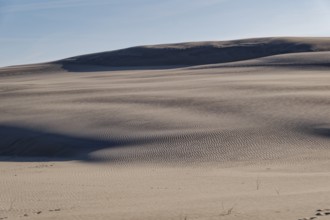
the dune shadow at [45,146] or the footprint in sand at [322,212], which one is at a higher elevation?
the footprint in sand at [322,212]

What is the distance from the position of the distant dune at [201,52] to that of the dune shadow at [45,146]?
4235 cm

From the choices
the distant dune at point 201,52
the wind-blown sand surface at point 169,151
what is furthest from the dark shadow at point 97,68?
the wind-blown sand surface at point 169,151

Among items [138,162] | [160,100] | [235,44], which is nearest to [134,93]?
[160,100]

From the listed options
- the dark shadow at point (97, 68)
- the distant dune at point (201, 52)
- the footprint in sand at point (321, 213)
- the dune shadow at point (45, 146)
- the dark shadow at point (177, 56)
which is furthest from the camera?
the distant dune at point (201, 52)

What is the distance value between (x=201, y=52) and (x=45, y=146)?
47.7 meters

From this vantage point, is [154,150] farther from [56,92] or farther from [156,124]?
[56,92]

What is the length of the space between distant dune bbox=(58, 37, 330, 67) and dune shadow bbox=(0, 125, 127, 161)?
42353mm

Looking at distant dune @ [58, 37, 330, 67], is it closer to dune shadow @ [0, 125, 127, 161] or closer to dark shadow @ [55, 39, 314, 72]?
dark shadow @ [55, 39, 314, 72]

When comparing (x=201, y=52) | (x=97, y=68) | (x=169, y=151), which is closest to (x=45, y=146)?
(x=169, y=151)

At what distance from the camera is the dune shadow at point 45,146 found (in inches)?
849

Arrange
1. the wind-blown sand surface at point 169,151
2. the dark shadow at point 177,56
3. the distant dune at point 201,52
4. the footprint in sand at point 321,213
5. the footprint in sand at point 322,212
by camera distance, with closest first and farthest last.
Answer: the footprint in sand at point 321,213 → the footprint in sand at point 322,212 → the wind-blown sand surface at point 169,151 → the dark shadow at point 177,56 → the distant dune at point 201,52

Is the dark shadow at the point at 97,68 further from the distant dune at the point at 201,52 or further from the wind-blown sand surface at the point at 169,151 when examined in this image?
the wind-blown sand surface at the point at 169,151

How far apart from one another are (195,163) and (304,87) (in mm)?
16316

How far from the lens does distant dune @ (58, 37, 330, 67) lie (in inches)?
2608
